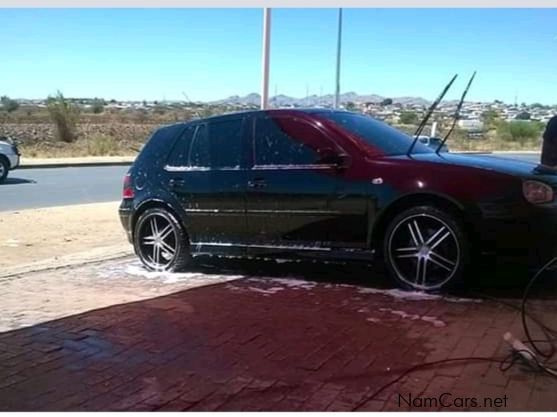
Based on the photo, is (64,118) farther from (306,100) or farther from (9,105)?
(306,100)

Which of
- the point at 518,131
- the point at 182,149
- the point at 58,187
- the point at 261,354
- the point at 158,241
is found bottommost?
the point at 58,187

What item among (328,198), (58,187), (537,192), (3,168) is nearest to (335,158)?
Answer: (328,198)

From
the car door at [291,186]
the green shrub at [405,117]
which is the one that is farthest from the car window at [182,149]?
the green shrub at [405,117]

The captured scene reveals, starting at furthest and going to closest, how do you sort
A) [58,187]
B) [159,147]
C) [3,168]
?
[3,168] < [58,187] < [159,147]

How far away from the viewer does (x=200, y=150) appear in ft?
21.2

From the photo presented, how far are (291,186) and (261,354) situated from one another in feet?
6.84

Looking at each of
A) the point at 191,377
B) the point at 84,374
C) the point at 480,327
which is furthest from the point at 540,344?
the point at 84,374

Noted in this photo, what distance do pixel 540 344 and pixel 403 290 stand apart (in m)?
1.43

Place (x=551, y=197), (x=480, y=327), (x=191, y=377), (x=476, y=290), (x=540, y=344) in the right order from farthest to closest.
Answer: (x=476, y=290) → (x=551, y=197) → (x=480, y=327) → (x=540, y=344) → (x=191, y=377)

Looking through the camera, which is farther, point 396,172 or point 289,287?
point 289,287

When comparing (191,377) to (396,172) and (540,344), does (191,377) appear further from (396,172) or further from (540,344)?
(396,172)

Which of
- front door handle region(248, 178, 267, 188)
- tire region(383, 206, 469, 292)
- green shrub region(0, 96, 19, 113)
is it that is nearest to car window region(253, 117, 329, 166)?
front door handle region(248, 178, 267, 188)

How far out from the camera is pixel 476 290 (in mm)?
5516

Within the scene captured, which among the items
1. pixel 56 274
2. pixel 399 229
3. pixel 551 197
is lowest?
pixel 56 274
